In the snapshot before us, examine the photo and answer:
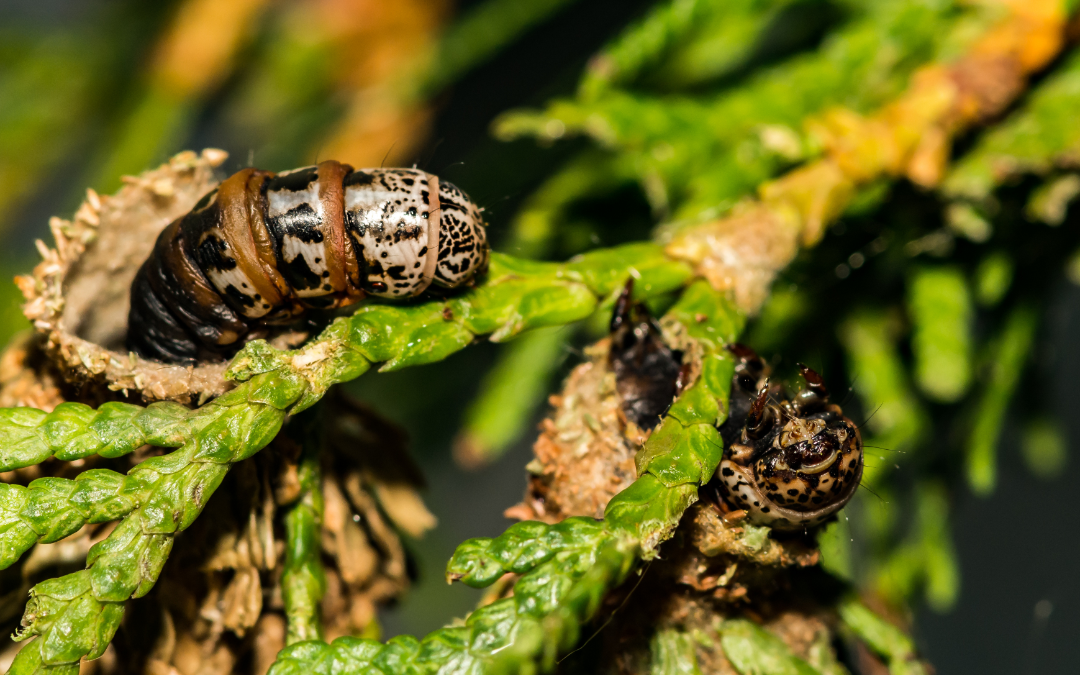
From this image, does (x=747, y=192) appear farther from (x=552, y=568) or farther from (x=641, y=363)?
(x=552, y=568)

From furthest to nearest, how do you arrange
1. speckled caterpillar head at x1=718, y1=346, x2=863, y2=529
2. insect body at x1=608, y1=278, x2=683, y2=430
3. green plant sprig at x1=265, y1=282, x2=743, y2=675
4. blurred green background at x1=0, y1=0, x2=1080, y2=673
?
1. blurred green background at x1=0, y1=0, x2=1080, y2=673
2. insect body at x1=608, y1=278, x2=683, y2=430
3. speckled caterpillar head at x1=718, y1=346, x2=863, y2=529
4. green plant sprig at x1=265, y1=282, x2=743, y2=675

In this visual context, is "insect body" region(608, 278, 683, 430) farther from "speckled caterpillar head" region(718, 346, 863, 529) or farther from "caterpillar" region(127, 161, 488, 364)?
"caterpillar" region(127, 161, 488, 364)

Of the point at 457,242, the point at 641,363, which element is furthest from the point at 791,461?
the point at 457,242

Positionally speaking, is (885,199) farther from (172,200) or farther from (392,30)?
(392,30)

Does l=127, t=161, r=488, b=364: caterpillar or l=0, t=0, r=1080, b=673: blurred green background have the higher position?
l=127, t=161, r=488, b=364: caterpillar

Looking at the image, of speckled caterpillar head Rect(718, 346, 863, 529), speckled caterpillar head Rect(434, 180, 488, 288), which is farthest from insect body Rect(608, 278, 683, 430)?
speckled caterpillar head Rect(434, 180, 488, 288)

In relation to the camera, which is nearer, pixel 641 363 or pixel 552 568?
pixel 552 568

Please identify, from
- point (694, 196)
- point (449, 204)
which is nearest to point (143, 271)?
point (449, 204)
